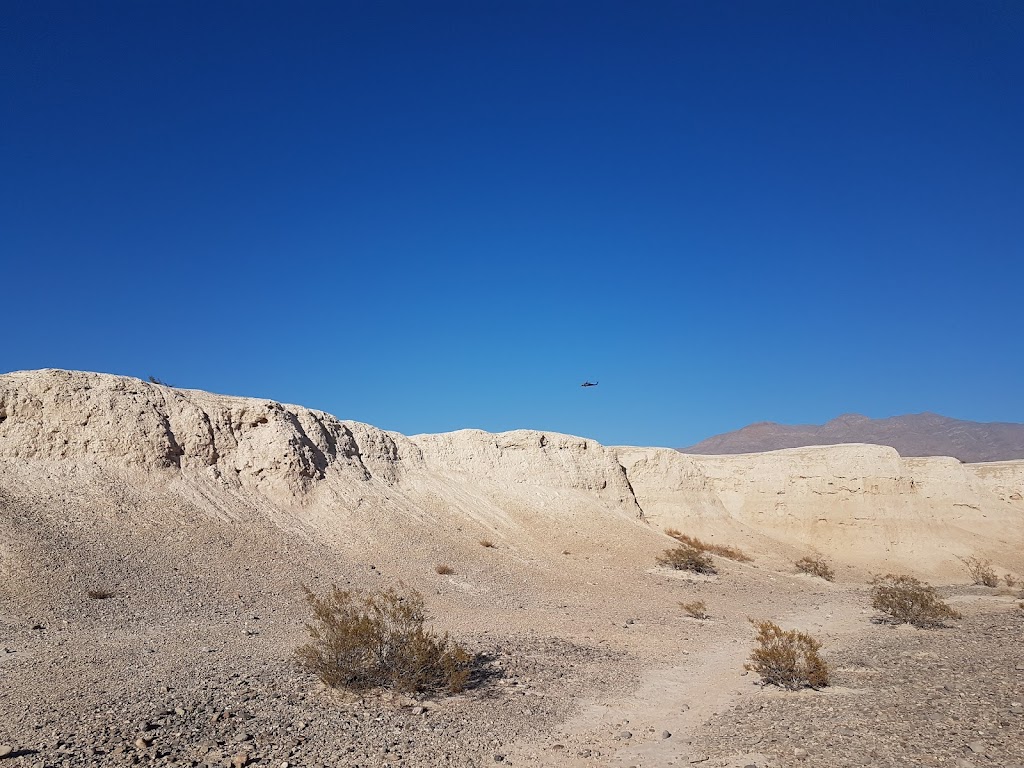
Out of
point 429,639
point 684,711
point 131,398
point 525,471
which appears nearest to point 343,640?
point 429,639

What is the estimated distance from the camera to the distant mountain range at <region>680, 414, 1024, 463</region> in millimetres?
89500

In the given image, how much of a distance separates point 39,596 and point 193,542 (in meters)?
4.81

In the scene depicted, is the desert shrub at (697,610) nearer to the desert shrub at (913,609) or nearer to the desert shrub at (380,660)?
the desert shrub at (913,609)

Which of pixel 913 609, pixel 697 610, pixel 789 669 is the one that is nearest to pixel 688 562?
pixel 697 610

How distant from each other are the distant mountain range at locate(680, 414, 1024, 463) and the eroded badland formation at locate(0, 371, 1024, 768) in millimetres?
53808

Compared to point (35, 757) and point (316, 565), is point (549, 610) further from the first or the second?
point (35, 757)

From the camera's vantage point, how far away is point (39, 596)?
12484mm

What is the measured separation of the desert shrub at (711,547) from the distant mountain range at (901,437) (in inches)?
2191

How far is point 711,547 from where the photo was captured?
2955cm

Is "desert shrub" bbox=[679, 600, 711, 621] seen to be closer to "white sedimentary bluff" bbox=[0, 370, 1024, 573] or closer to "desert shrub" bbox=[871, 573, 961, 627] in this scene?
"desert shrub" bbox=[871, 573, 961, 627]

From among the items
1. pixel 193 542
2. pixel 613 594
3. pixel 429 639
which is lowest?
pixel 613 594

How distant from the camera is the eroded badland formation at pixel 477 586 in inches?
290

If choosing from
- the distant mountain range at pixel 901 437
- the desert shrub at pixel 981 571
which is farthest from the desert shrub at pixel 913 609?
the distant mountain range at pixel 901 437

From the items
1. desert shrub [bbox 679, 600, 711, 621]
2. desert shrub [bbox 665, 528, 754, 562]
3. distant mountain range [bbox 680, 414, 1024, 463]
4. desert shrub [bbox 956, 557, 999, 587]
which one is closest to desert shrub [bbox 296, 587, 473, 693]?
desert shrub [bbox 679, 600, 711, 621]
